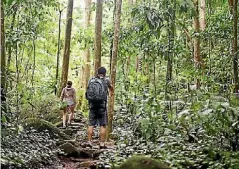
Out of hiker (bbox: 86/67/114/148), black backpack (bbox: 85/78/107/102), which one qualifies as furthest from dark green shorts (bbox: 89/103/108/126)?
black backpack (bbox: 85/78/107/102)

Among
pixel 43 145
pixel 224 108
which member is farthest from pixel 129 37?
pixel 224 108

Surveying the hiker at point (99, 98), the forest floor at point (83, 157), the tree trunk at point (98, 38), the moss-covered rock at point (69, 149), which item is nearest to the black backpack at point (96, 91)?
the hiker at point (99, 98)

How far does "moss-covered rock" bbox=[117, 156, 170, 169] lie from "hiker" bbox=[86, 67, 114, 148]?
3.33 meters

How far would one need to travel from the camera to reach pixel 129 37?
43.9ft

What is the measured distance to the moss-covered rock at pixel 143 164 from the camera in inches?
199

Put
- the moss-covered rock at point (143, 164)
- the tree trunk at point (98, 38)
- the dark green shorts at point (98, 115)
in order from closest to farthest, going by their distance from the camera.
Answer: the moss-covered rock at point (143, 164), the dark green shorts at point (98, 115), the tree trunk at point (98, 38)

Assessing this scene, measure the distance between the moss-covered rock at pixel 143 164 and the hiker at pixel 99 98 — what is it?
3327mm

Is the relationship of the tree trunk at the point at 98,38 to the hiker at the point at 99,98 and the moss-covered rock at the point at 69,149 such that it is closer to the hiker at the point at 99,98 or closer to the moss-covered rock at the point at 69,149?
the hiker at the point at 99,98

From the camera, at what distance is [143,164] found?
5.11 m

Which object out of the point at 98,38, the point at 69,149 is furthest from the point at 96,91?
the point at 98,38

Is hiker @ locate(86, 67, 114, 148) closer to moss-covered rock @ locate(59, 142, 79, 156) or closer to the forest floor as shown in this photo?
the forest floor

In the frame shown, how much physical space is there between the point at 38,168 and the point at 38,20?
890 cm

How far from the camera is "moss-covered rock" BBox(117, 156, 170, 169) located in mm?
5059

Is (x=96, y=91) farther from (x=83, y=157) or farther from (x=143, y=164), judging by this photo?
(x=143, y=164)
